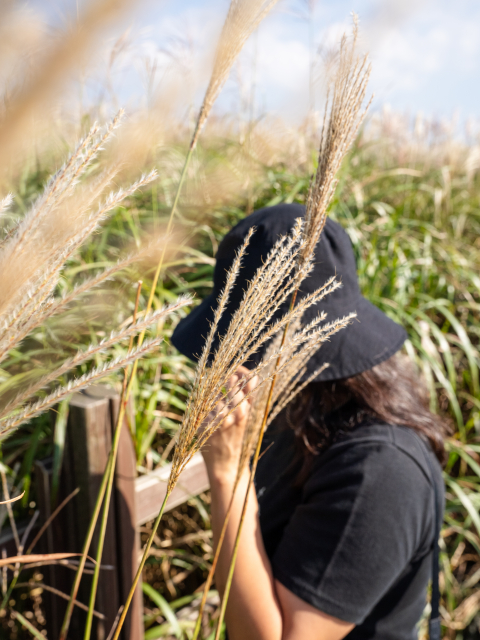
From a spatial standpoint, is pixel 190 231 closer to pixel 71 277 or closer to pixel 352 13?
pixel 71 277

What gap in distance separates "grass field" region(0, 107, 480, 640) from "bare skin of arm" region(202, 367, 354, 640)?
0.56 m

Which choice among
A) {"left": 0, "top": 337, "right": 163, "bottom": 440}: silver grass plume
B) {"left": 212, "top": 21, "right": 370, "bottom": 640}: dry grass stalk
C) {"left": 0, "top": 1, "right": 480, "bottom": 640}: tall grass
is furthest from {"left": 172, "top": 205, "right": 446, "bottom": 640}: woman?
{"left": 0, "top": 337, "right": 163, "bottom": 440}: silver grass plume

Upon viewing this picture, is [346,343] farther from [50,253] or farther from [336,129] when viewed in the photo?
[50,253]

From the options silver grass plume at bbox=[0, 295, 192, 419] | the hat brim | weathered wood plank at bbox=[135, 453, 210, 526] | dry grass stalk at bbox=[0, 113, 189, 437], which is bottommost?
weathered wood plank at bbox=[135, 453, 210, 526]

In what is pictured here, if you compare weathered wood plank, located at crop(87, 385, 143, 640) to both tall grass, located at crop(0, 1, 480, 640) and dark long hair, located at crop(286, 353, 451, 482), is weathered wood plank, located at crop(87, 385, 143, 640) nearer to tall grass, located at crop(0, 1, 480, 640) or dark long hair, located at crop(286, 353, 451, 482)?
tall grass, located at crop(0, 1, 480, 640)

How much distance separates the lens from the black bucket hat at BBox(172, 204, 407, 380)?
45.0 inches

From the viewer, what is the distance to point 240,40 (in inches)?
23.3

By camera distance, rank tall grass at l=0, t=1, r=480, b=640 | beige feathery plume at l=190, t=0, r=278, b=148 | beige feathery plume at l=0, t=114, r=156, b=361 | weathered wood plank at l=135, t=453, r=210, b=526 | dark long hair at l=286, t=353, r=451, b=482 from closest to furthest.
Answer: beige feathery plume at l=0, t=114, r=156, b=361 < beige feathery plume at l=190, t=0, r=278, b=148 < dark long hair at l=286, t=353, r=451, b=482 < weathered wood plank at l=135, t=453, r=210, b=526 < tall grass at l=0, t=1, r=480, b=640

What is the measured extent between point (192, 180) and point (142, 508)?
151 centimetres

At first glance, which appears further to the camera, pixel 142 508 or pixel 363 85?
pixel 142 508

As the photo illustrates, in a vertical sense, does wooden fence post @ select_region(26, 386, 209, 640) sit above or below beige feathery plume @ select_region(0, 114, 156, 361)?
below

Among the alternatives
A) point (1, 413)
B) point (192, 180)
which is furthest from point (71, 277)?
point (1, 413)

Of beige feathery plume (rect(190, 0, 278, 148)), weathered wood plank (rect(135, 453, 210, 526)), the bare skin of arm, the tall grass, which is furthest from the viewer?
the tall grass

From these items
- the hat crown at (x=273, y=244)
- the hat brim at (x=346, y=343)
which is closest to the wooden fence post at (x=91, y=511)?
the hat brim at (x=346, y=343)
